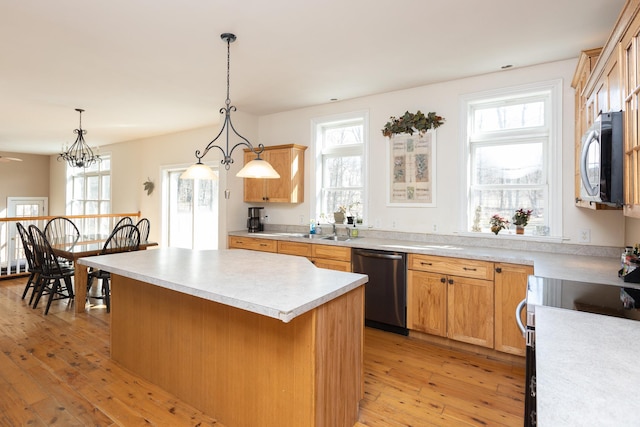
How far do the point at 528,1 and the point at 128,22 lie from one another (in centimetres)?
272

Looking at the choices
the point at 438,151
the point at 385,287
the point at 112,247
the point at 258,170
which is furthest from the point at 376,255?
the point at 112,247

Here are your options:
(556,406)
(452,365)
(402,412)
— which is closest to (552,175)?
(452,365)

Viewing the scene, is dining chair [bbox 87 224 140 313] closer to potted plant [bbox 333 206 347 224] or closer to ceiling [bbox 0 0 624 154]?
ceiling [bbox 0 0 624 154]

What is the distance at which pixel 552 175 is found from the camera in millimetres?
3158

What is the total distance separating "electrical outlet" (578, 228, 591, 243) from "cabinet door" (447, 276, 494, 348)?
36.8 inches

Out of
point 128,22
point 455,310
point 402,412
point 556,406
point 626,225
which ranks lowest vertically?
point 402,412

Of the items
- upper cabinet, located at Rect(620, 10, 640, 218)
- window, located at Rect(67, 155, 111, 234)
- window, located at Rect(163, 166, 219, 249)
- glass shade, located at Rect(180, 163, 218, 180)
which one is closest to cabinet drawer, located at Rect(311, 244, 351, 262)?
glass shade, located at Rect(180, 163, 218, 180)

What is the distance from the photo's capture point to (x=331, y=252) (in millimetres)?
3797

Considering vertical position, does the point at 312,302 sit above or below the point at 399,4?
below

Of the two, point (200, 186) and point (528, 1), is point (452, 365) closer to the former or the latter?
point (528, 1)

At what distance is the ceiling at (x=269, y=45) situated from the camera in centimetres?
231

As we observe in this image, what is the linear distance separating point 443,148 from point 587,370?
3.04 meters

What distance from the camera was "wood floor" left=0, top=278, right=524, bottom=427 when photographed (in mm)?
2139

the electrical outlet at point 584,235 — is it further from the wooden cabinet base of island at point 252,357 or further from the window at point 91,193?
the window at point 91,193
